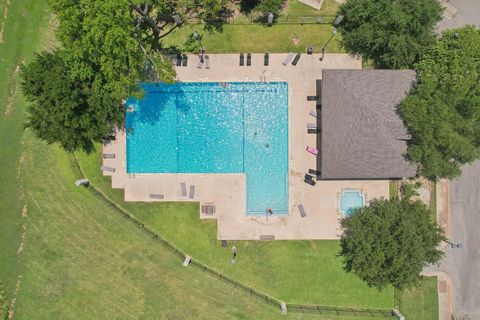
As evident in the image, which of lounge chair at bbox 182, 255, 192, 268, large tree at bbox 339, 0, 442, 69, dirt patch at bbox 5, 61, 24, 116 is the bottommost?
lounge chair at bbox 182, 255, 192, 268

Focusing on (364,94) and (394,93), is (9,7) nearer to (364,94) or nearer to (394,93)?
(364,94)

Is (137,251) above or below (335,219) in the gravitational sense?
below

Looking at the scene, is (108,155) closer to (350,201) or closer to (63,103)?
(63,103)

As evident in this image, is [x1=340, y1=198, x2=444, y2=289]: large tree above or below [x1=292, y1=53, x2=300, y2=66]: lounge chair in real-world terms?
below

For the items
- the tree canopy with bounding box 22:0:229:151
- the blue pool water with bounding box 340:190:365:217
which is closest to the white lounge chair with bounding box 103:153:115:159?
the tree canopy with bounding box 22:0:229:151

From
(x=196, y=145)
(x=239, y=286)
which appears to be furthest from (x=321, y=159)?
(x=239, y=286)

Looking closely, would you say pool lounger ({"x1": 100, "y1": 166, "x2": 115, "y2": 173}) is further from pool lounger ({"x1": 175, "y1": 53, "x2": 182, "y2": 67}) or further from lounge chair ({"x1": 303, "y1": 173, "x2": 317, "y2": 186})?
lounge chair ({"x1": 303, "y1": 173, "x2": 317, "y2": 186})

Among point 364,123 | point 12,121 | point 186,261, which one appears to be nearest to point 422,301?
point 364,123
